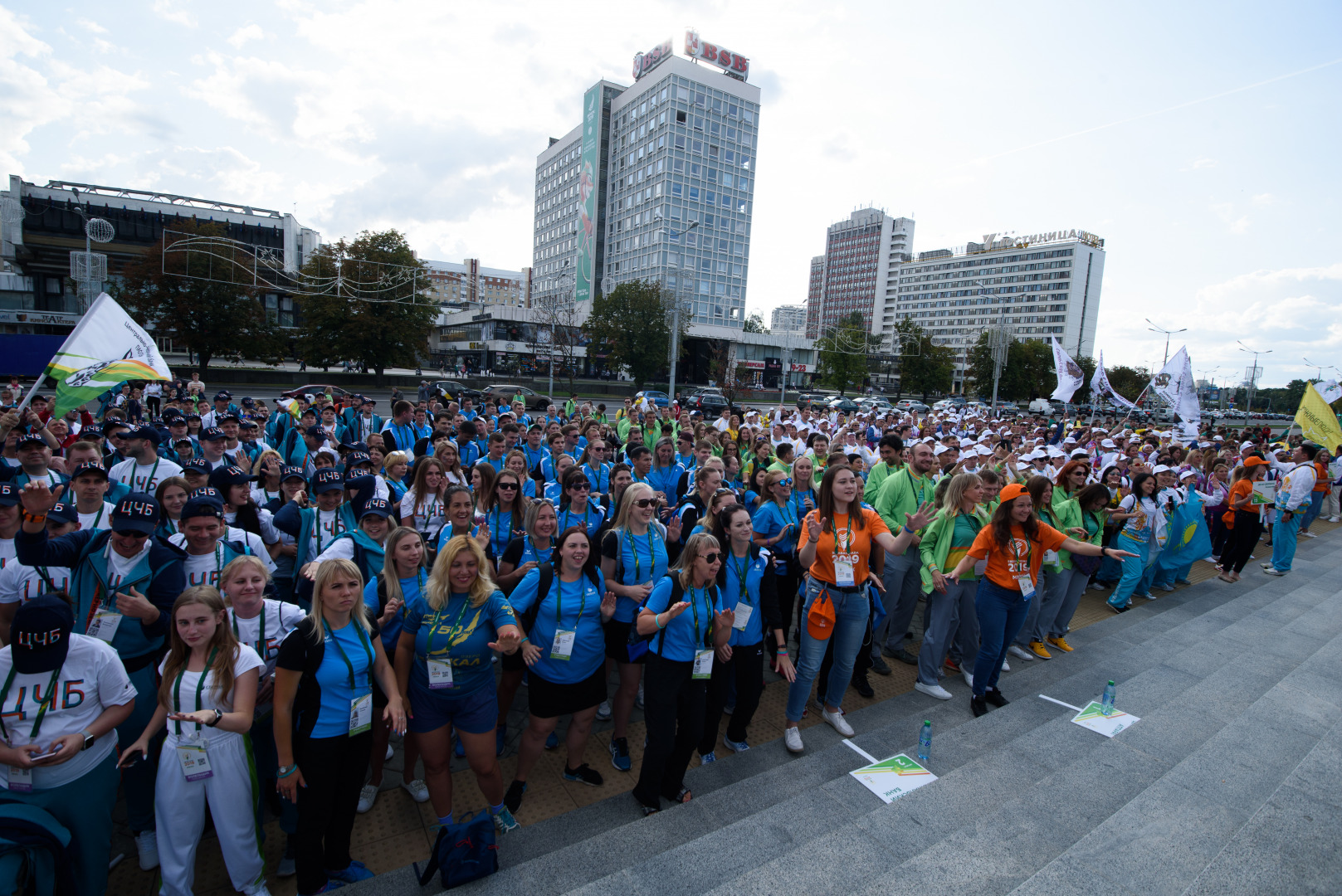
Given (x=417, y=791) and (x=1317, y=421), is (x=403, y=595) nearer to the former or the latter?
(x=417, y=791)

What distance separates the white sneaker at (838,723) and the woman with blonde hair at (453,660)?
2.61 m

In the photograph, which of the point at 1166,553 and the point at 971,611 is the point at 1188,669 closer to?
the point at 971,611

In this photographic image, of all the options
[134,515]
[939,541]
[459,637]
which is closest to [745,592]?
[459,637]

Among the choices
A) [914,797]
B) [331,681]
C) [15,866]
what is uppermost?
[331,681]

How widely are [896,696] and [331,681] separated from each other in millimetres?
4449

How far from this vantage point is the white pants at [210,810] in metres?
2.78

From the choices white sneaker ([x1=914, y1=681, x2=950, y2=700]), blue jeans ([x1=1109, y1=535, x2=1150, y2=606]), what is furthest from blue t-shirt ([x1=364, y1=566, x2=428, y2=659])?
blue jeans ([x1=1109, y1=535, x2=1150, y2=606])

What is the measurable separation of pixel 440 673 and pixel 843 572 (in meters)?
2.68

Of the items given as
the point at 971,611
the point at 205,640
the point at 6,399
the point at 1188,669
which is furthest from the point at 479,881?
the point at 6,399

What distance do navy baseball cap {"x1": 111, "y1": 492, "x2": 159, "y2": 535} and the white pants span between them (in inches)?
44.8

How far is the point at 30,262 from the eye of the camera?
174ft

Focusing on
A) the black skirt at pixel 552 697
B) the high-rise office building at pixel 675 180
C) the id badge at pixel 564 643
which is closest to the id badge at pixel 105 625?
the black skirt at pixel 552 697

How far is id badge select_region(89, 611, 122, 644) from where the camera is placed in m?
3.25

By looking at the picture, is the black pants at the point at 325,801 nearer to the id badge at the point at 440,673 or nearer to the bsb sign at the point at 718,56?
the id badge at the point at 440,673
